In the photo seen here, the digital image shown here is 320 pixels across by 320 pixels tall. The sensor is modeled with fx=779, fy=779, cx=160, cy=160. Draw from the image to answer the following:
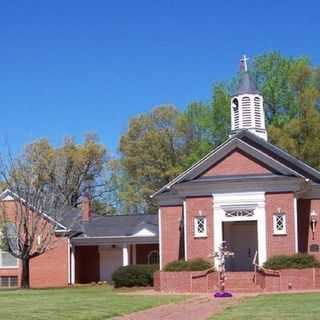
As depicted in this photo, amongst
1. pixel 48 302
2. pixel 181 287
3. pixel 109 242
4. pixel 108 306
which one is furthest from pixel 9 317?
pixel 109 242

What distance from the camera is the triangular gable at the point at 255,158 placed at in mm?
36469

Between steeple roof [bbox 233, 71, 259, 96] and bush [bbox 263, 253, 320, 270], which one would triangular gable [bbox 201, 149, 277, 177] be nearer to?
bush [bbox 263, 253, 320, 270]

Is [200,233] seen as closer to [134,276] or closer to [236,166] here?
[236,166]

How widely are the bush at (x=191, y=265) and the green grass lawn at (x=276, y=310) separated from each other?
917 centimetres

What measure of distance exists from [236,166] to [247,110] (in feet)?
18.2

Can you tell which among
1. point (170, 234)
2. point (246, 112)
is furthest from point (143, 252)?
point (246, 112)

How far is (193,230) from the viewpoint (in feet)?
122

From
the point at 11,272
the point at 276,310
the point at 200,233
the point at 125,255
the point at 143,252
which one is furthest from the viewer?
the point at 143,252

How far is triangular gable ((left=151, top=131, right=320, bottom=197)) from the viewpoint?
36.5 meters

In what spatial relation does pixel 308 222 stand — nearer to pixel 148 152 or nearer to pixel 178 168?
pixel 178 168

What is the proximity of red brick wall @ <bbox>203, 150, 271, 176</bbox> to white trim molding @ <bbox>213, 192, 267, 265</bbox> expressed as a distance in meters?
1.36

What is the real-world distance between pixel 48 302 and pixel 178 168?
3831 cm

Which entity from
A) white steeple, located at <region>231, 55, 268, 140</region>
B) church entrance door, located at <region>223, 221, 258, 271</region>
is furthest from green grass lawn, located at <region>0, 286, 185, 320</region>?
white steeple, located at <region>231, 55, 268, 140</region>

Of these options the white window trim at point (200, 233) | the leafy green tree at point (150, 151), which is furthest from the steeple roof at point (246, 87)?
the leafy green tree at point (150, 151)
